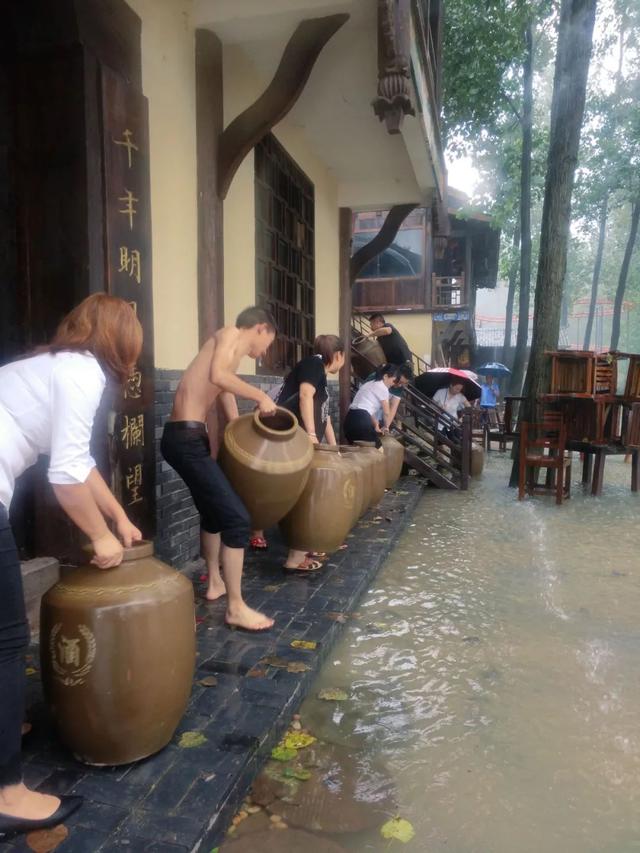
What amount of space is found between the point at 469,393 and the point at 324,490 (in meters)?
8.51

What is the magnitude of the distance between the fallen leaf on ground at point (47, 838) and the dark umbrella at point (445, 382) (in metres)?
10.4

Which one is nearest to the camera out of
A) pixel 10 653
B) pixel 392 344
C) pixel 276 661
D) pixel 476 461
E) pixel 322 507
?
pixel 10 653

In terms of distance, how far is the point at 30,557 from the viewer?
131 inches

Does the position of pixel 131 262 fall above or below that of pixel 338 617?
above

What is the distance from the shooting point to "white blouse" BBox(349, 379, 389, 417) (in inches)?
278

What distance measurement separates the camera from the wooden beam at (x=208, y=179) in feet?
14.6

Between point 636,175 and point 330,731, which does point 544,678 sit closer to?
point 330,731

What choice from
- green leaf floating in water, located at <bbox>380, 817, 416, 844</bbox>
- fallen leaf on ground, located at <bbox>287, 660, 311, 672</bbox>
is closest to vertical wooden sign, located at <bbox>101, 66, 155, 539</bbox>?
fallen leaf on ground, located at <bbox>287, 660, 311, 672</bbox>

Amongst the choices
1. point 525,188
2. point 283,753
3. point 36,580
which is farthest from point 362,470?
point 525,188

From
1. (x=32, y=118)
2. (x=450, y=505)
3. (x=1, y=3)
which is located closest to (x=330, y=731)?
(x=32, y=118)

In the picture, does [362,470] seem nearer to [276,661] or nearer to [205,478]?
[205,478]

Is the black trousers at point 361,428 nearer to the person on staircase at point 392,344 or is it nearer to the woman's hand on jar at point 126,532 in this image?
the person on staircase at point 392,344

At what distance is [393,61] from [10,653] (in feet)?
13.1

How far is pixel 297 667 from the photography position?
2.92 metres
